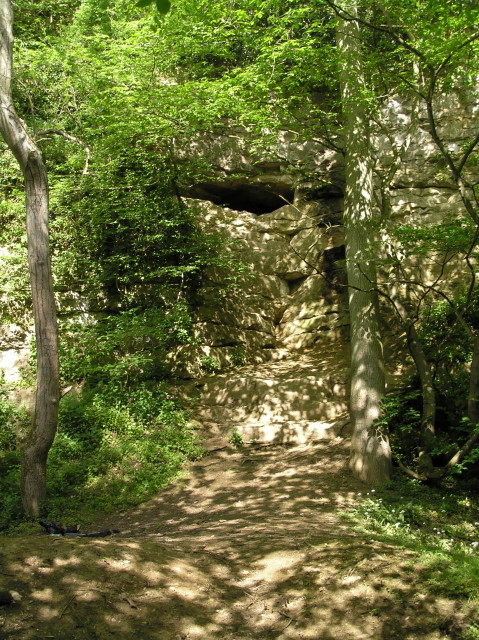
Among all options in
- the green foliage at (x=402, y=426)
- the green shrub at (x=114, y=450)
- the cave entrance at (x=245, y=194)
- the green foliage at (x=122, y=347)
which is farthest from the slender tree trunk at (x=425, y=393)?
the cave entrance at (x=245, y=194)

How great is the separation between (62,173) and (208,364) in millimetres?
5792

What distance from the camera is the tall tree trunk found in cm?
764

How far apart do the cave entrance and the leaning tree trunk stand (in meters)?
6.40

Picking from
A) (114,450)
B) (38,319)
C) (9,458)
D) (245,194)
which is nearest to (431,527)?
(114,450)

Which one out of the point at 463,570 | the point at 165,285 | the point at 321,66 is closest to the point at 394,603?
the point at 463,570

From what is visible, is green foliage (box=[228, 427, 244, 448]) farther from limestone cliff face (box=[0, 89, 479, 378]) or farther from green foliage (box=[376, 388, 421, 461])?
green foliage (box=[376, 388, 421, 461])

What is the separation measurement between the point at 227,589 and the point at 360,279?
18.5ft

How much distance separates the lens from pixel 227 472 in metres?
8.48

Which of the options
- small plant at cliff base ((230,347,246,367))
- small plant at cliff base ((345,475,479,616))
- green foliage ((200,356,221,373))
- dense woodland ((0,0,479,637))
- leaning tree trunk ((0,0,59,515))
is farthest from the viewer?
small plant at cliff base ((230,347,246,367))

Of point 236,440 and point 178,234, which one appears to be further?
point 178,234

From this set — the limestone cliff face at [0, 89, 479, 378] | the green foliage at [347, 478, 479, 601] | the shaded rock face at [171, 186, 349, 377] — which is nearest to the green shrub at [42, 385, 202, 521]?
the limestone cliff face at [0, 89, 479, 378]

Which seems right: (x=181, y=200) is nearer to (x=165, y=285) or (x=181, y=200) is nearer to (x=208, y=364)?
(x=165, y=285)

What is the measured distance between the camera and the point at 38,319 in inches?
278

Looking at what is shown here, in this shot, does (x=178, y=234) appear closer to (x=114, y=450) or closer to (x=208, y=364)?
(x=208, y=364)
